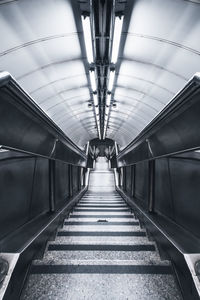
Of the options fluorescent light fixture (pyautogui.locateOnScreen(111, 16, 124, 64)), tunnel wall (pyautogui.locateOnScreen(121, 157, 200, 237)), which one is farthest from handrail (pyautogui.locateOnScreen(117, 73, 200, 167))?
fluorescent light fixture (pyautogui.locateOnScreen(111, 16, 124, 64))

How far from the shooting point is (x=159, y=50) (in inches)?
205

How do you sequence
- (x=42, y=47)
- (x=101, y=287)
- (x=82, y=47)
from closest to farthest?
(x=101, y=287), (x=42, y=47), (x=82, y=47)

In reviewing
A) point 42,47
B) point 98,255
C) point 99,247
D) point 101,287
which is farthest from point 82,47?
point 101,287

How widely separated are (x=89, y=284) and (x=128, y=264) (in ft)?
1.85

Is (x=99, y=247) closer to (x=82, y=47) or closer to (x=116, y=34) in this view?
(x=116, y=34)

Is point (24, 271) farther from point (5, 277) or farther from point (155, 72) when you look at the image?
point (155, 72)

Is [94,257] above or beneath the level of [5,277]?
beneath

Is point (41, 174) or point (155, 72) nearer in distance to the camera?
point (41, 174)

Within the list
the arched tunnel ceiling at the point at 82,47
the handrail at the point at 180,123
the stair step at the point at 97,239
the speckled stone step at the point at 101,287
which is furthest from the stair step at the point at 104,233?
the arched tunnel ceiling at the point at 82,47

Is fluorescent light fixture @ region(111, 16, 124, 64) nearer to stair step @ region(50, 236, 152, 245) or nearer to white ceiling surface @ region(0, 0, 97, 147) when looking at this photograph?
white ceiling surface @ region(0, 0, 97, 147)

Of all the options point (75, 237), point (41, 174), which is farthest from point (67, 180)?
point (75, 237)

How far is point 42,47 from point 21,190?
3.46m

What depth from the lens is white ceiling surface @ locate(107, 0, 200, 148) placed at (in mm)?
3885

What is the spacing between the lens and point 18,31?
14.0ft
